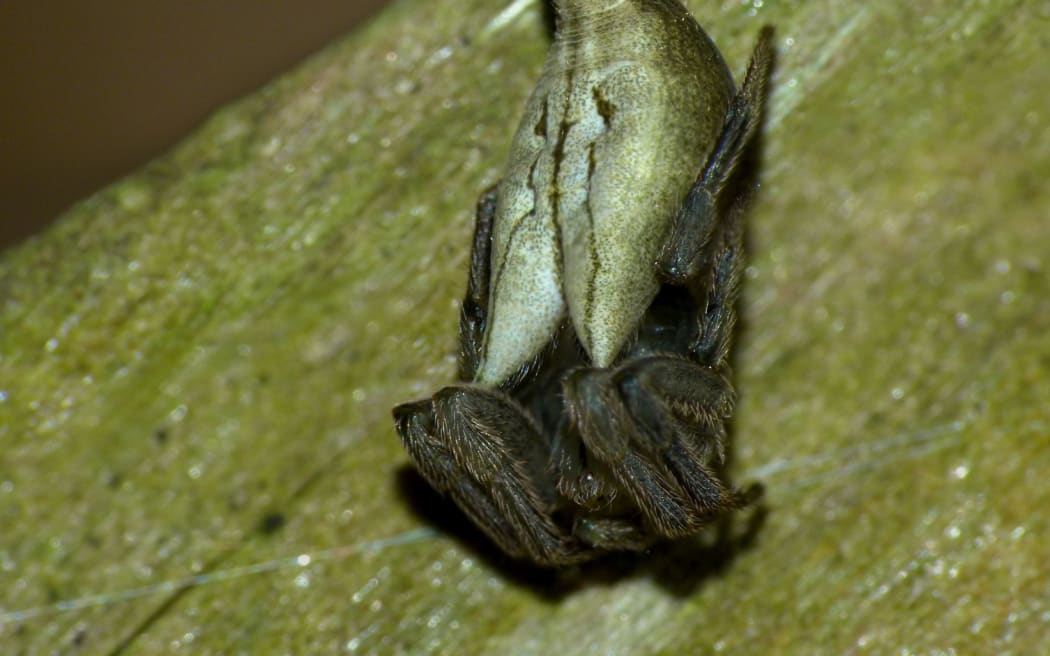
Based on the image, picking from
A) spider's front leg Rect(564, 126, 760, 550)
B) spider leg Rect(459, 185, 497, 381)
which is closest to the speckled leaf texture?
spider leg Rect(459, 185, 497, 381)

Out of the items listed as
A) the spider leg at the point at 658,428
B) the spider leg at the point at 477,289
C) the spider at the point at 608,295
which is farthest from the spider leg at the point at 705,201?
the spider leg at the point at 477,289

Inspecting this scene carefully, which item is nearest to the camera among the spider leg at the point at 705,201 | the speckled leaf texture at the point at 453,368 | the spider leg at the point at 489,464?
the spider leg at the point at 705,201

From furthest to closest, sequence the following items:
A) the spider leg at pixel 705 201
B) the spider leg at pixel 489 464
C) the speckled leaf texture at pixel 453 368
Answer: the speckled leaf texture at pixel 453 368 < the spider leg at pixel 489 464 < the spider leg at pixel 705 201

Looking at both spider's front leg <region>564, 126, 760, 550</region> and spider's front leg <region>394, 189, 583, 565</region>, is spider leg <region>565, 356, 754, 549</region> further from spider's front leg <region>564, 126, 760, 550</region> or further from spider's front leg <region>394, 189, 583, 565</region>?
spider's front leg <region>394, 189, 583, 565</region>

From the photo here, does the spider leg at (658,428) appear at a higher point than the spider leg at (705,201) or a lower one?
lower

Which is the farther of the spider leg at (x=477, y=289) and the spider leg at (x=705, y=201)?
the spider leg at (x=477, y=289)

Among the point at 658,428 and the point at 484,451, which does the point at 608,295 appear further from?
the point at 484,451

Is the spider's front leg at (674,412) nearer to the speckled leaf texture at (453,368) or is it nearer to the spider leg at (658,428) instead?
the spider leg at (658,428)
